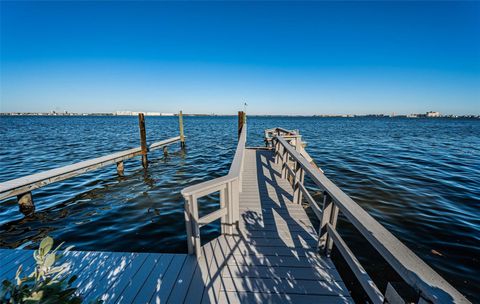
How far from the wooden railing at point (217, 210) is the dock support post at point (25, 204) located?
645 cm

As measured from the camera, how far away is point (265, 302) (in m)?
2.37

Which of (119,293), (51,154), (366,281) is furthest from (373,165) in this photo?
(51,154)

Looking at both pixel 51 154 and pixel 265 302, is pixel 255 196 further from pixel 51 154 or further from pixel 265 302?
pixel 51 154

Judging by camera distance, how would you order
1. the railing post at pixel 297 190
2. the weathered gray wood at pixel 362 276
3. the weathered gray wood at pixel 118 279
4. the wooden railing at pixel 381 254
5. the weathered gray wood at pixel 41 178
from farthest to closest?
the weathered gray wood at pixel 41 178, the railing post at pixel 297 190, the weathered gray wood at pixel 118 279, the weathered gray wood at pixel 362 276, the wooden railing at pixel 381 254

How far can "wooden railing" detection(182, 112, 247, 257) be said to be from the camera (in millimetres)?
2770

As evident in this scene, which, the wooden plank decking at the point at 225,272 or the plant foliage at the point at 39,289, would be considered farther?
the wooden plank decking at the point at 225,272

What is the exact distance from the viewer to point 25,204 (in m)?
5.95

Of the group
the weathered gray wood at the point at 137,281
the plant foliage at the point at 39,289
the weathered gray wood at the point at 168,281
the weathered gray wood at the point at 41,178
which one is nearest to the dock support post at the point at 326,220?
the weathered gray wood at the point at 168,281

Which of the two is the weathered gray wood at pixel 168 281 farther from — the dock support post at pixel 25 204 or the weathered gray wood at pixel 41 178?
the dock support post at pixel 25 204

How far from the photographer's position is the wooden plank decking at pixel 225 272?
8.05ft

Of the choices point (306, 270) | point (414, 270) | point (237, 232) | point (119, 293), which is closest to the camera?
point (414, 270)

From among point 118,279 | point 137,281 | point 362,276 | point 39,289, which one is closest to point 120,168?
point 118,279

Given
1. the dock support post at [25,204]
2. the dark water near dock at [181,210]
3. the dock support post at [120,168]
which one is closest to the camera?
the dark water near dock at [181,210]

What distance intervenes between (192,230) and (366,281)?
2.29 m
